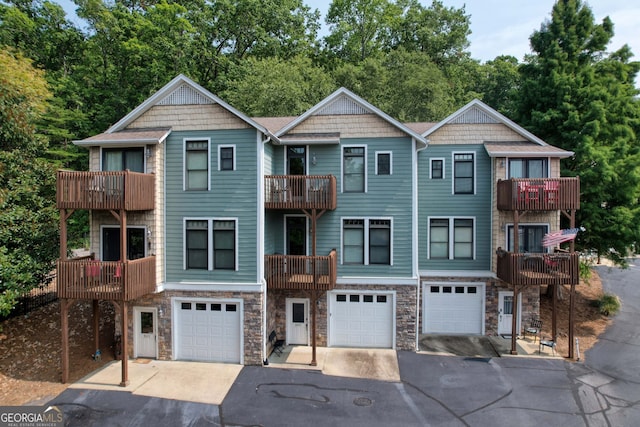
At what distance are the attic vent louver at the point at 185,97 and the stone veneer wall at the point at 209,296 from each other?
6294 millimetres

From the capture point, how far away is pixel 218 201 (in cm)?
1268

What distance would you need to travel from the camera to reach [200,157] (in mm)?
12828

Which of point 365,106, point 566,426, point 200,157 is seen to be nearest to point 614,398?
point 566,426

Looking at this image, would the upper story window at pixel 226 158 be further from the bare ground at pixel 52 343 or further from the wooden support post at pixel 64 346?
the bare ground at pixel 52 343

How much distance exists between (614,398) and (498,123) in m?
9.87

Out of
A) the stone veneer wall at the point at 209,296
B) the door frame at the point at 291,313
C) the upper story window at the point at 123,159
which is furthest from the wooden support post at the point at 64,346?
the door frame at the point at 291,313

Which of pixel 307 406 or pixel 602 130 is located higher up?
pixel 602 130

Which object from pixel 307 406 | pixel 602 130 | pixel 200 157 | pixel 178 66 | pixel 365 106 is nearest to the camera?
pixel 307 406

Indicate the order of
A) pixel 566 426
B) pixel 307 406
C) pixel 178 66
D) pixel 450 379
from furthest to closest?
pixel 178 66, pixel 450 379, pixel 307 406, pixel 566 426

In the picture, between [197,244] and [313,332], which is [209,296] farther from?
[313,332]

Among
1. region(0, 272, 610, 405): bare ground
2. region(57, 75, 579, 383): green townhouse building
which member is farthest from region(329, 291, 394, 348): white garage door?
region(0, 272, 610, 405): bare ground

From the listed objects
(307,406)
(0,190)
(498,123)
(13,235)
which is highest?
(498,123)

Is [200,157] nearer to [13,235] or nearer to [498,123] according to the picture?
[13,235]

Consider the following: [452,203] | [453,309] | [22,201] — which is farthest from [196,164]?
[453,309]
